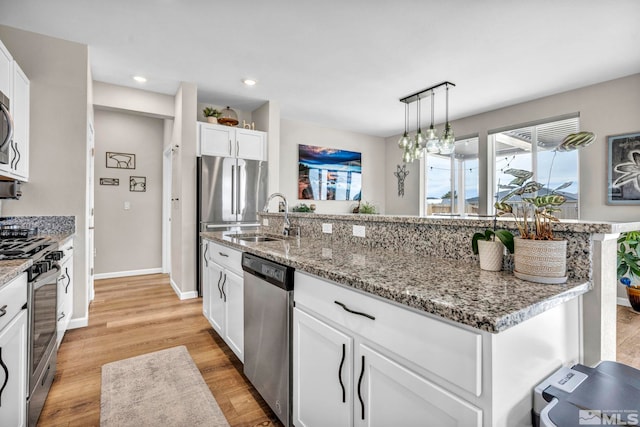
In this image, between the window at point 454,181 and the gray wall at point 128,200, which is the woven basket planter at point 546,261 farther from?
the gray wall at point 128,200

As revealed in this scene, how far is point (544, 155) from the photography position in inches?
170

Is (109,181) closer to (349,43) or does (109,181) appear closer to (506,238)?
(349,43)

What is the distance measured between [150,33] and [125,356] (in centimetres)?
265

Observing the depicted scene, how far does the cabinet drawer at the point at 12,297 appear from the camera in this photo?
3.81 feet

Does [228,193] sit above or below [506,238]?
above

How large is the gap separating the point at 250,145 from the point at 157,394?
317 cm

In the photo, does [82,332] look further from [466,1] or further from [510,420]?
[466,1]

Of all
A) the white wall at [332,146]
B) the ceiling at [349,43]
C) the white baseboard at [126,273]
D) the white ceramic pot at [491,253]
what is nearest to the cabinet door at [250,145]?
the ceiling at [349,43]

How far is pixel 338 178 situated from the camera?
19.7 ft

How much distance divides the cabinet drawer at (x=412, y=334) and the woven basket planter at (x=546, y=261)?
0.46 metres

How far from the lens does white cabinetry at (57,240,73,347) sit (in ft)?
7.63

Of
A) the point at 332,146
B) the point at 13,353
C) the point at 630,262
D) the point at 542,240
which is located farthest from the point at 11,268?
the point at 332,146

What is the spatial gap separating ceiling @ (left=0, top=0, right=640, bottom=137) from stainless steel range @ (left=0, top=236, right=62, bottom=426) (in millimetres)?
1840

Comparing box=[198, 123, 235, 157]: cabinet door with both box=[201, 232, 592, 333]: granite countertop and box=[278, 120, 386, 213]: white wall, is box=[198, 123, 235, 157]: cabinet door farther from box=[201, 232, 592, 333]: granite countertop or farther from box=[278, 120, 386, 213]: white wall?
box=[201, 232, 592, 333]: granite countertop
